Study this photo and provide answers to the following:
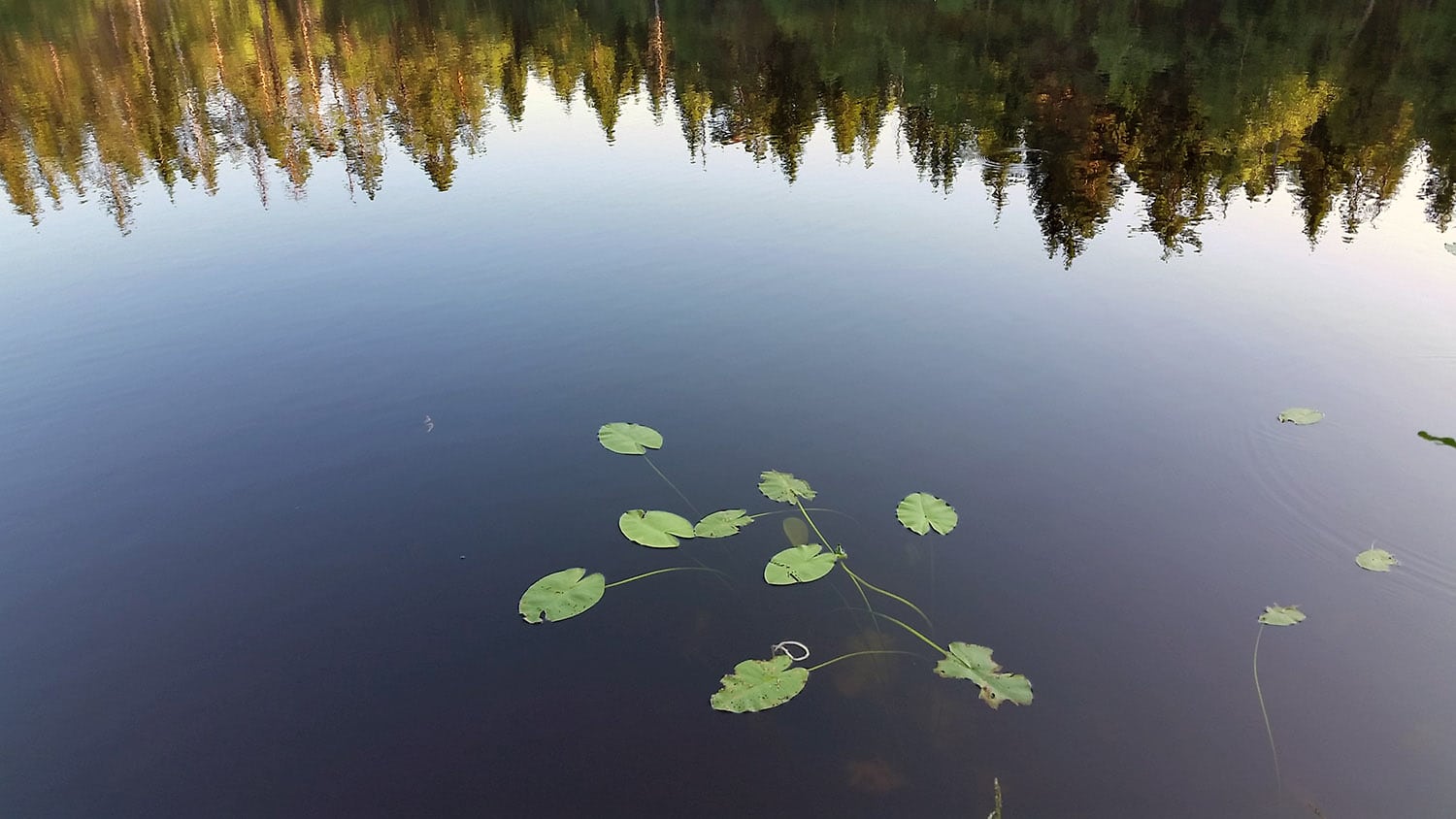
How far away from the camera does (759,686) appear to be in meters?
6.81

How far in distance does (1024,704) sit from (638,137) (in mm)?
28357

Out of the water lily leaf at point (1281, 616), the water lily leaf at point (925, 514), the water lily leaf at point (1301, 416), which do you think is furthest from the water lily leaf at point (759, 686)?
the water lily leaf at point (1301, 416)

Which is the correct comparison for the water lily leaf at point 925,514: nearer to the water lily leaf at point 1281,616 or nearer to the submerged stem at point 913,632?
the submerged stem at point 913,632

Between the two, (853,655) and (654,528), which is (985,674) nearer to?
(853,655)

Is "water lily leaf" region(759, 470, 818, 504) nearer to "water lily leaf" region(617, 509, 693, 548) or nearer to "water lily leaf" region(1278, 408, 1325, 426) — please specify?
"water lily leaf" region(617, 509, 693, 548)

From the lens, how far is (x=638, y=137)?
103ft

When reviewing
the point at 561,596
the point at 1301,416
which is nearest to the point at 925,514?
the point at 561,596

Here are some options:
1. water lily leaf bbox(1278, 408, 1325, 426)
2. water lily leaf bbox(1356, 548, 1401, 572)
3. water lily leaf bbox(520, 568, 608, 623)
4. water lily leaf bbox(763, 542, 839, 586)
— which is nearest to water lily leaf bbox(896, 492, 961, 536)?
water lily leaf bbox(763, 542, 839, 586)

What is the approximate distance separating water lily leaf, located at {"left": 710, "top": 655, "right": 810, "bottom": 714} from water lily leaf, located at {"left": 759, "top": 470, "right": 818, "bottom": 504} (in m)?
2.35

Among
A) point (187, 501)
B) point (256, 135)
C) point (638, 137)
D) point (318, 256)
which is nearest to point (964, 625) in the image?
point (187, 501)

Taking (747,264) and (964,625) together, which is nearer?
(964,625)

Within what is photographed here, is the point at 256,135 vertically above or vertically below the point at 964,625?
above

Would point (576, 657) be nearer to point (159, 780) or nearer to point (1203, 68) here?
point (159, 780)

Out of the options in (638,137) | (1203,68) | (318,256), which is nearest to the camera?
(318,256)
